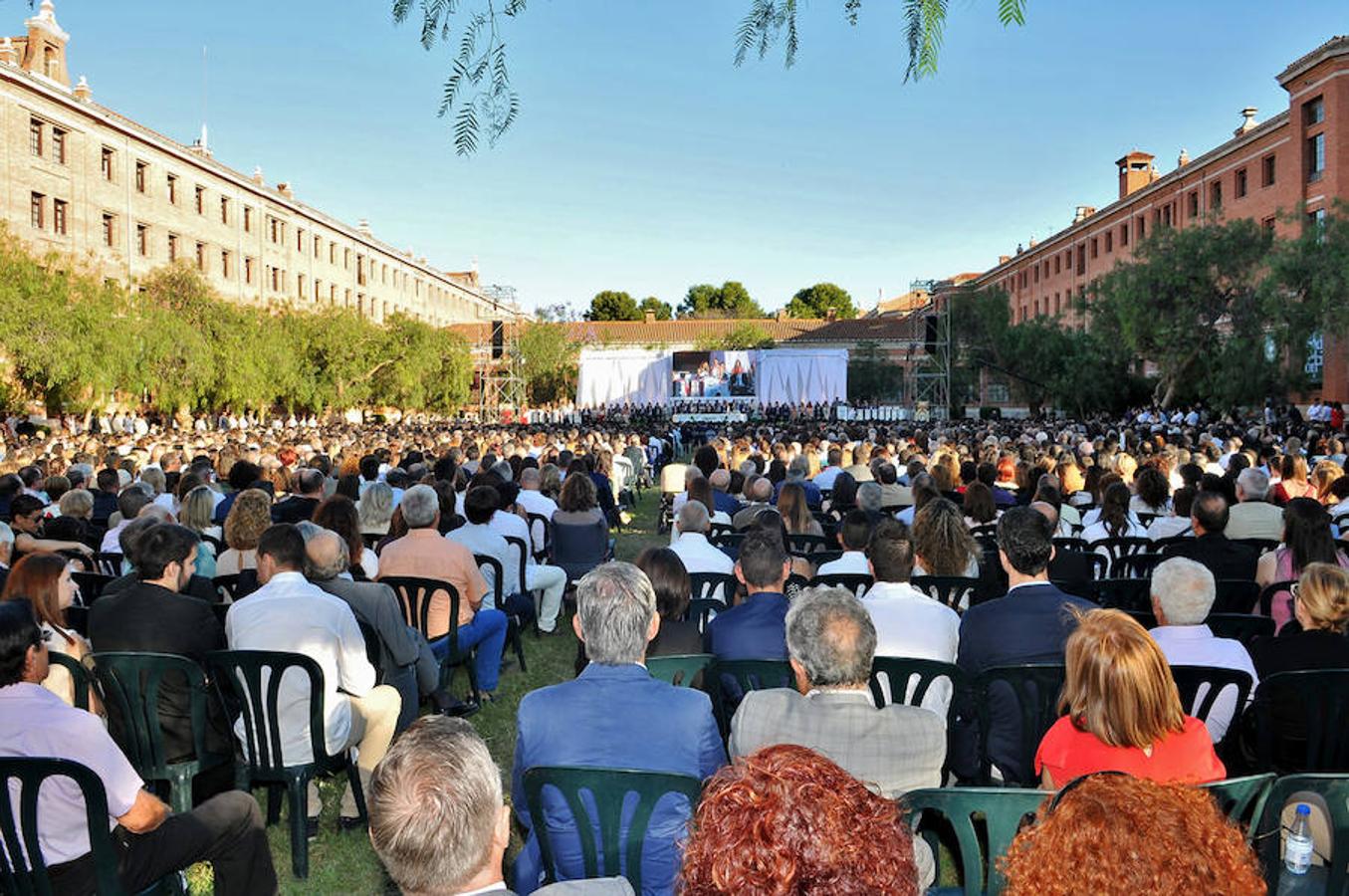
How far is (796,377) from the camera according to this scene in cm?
4138

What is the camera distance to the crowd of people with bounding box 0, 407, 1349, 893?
57.6 inches

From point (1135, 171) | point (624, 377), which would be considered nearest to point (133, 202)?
point (624, 377)

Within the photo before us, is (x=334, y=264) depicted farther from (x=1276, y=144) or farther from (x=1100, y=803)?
(x=1100, y=803)

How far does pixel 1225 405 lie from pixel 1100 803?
101ft

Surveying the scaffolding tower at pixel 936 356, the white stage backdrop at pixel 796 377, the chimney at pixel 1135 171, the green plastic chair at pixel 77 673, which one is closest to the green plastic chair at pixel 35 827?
the green plastic chair at pixel 77 673

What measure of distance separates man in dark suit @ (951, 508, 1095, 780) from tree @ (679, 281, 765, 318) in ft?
305

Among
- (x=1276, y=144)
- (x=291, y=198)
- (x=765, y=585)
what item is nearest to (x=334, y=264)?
(x=291, y=198)

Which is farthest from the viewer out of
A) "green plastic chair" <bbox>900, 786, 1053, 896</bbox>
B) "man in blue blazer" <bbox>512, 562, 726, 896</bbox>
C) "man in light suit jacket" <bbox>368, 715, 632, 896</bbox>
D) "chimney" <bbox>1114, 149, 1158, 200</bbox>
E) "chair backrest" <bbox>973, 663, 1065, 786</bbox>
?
"chimney" <bbox>1114, 149, 1158, 200</bbox>

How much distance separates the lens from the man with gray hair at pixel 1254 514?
24.3 feet

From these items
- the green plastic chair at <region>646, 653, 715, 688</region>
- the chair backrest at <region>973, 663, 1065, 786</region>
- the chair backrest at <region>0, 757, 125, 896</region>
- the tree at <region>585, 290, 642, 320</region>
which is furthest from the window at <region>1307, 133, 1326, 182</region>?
the tree at <region>585, 290, 642, 320</region>

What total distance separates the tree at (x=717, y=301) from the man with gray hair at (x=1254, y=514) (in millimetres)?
89356

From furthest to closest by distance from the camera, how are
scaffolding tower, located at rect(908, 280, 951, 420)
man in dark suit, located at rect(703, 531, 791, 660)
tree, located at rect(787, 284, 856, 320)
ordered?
tree, located at rect(787, 284, 856, 320) → scaffolding tower, located at rect(908, 280, 951, 420) → man in dark suit, located at rect(703, 531, 791, 660)

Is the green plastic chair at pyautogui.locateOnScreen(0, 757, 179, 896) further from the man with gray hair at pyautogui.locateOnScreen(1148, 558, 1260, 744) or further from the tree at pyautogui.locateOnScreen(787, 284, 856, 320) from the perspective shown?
the tree at pyautogui.locateOnScreen(787, 284, 856, 320)

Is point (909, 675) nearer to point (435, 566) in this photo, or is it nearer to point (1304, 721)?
point (1304, 721)
